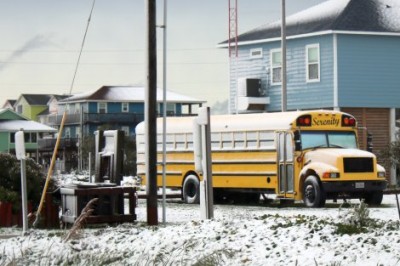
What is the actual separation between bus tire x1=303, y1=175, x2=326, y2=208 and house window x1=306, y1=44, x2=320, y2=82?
62.6ft

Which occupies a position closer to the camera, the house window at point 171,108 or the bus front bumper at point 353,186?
the bus front bumper at point 353,186

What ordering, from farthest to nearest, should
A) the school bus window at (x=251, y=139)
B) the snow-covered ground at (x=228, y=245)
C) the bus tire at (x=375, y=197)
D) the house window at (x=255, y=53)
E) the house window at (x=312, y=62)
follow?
the house window at (x=255, y=53), the house window at (x=312, y=62), the school bus window at (x=251, y=139), the bus tire at (x=375, y=197), the snow-covered ground at (x=228, y=245)

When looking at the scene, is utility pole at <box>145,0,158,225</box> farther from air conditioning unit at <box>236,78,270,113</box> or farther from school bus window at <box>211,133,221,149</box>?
air conditioning unit at <box>236,78,270,113</box>

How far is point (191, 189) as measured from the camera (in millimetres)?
33969

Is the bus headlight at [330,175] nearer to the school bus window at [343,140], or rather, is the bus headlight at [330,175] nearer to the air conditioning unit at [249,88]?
the school bus window at [343,140]

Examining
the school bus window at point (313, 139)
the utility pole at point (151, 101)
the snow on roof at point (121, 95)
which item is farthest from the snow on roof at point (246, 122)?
the snow on roof at point (121, 95)

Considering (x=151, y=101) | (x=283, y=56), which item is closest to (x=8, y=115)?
(x=283, y=56)

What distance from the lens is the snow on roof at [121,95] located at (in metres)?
111

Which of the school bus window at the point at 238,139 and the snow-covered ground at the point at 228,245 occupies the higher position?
the school bus window at the point at 238,139

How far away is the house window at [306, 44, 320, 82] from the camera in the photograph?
48.9 m

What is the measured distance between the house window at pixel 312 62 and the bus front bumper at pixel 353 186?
18.6 meters

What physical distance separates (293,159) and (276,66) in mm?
20299

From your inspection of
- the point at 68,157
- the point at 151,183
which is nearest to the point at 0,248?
the point at 151,183

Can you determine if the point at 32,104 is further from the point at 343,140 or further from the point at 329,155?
the point at 329,155
